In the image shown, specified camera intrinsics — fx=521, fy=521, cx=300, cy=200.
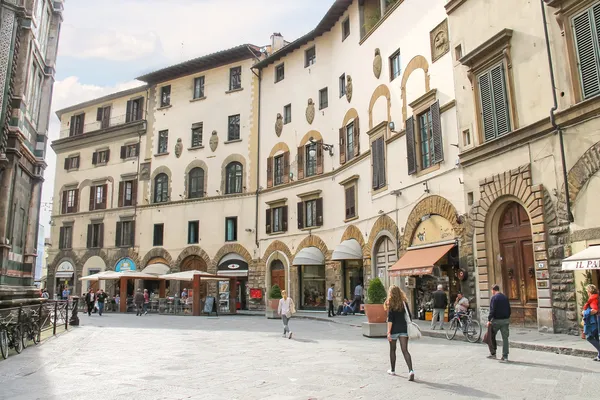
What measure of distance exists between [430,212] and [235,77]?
70.7 ft

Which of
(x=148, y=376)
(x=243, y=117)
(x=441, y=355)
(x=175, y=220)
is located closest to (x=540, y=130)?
(x=441, y=355)

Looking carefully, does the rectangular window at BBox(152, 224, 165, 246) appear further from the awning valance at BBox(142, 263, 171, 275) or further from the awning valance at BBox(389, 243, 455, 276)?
the awning valance at BBox(389, 243, 455, 276)

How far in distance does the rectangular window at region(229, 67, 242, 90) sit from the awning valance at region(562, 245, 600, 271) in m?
27.3

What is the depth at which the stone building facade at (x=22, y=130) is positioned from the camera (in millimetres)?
14094

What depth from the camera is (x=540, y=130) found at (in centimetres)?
1427

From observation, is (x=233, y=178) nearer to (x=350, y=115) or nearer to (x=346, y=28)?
(x=350, y=115)

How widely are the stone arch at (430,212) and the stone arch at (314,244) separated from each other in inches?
318

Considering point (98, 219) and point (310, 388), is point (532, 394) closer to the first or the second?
point (310, 388)

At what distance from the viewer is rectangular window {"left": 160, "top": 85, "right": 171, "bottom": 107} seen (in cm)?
3870

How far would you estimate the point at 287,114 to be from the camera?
32031 millimetres

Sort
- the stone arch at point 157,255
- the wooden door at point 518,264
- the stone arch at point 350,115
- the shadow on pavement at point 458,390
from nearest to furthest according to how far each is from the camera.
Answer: the shadow on pavement at point 458,390, the wooden door at point 518,264, the stone arch at point 350,115, the stone arch at point 157,255

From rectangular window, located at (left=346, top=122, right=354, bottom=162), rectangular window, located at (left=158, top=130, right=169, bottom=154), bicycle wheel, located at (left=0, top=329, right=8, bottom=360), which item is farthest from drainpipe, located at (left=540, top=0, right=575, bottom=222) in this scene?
rectangular window, located at (left=158, top=130, right=169, bottom=154)

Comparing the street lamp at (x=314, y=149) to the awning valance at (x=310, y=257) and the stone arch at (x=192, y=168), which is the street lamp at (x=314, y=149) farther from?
the stone arch at (x=192, y=168)

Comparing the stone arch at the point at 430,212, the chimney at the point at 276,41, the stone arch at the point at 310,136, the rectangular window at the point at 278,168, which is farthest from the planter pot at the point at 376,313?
the chimney at the point at 276,41
